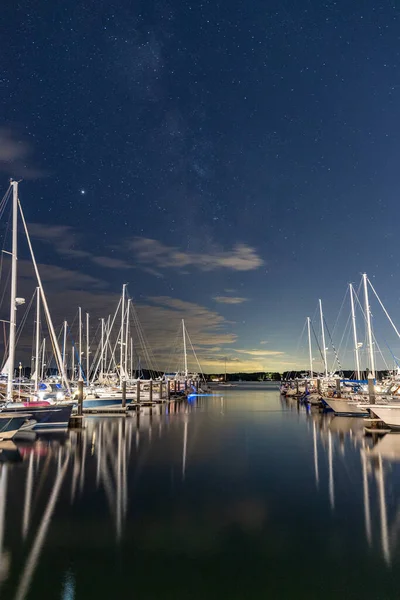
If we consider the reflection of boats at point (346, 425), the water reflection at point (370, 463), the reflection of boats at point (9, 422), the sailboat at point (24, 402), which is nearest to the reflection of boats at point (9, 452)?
the reflection of boats at point (9, 422)

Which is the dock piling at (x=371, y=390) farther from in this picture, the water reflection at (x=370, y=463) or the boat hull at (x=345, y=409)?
the boat hull at (x=345, y=409)

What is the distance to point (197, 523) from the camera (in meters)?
15.2

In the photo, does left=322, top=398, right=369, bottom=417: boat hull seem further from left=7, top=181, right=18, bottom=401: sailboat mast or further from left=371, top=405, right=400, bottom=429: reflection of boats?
left=7, top=181, right=18, bottom=401: sailboat mast

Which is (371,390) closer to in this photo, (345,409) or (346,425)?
(346,425)

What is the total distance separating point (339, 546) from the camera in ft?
43.4

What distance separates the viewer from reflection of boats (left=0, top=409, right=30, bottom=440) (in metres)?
29.5

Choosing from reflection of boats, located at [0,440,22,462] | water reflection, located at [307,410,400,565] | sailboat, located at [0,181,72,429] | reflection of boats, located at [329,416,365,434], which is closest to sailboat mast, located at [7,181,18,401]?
sailboat, located at [0,181,72,429]

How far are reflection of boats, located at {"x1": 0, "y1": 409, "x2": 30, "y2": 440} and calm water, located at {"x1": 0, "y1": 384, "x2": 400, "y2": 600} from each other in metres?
1.05

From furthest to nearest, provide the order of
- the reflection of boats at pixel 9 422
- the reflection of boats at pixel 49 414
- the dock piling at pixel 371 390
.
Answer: the dock piling at pixel 371 390, the reflection of boats at pixel 49 414, the reflection of boats at pixel 9 422

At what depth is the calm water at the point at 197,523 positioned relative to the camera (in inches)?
422

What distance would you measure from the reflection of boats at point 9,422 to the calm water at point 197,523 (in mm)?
1047

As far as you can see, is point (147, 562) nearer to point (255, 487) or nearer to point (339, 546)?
point (339, 546)

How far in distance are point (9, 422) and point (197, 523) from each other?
1940 centimetres

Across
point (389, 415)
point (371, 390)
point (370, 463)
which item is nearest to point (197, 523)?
point (370, 463)
